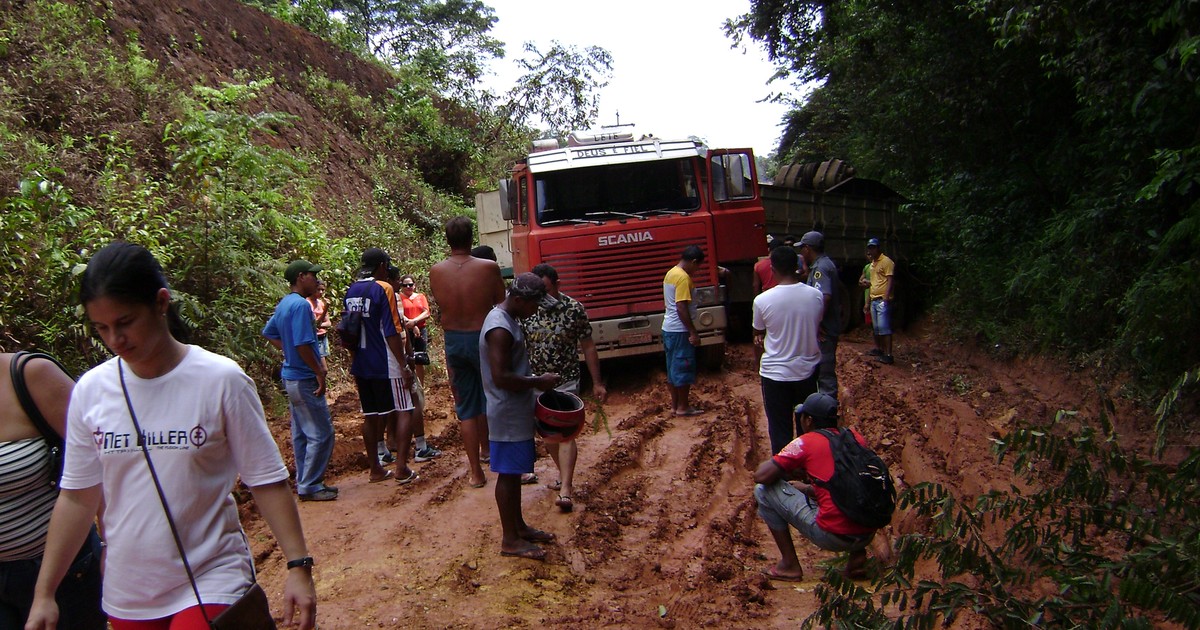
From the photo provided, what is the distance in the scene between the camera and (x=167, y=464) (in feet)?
7.73

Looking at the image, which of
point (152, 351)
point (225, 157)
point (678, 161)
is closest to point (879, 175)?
point (678, 161)

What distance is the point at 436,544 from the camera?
18.0 ft

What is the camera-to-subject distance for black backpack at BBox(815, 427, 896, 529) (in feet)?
14.9

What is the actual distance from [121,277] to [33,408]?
0.66 metres

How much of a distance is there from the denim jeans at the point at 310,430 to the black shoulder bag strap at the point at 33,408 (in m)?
3.58

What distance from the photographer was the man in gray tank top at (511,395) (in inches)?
197

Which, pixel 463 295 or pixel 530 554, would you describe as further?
pixel 463 295

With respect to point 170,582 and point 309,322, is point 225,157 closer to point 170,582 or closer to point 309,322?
point 309,322

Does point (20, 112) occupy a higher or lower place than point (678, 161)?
higher

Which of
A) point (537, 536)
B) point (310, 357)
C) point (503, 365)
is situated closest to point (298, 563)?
point (503, 365)

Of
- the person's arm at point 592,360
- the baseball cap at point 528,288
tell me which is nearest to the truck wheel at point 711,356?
the person's arm at point 592,360

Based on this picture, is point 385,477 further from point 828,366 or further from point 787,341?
point 828,366

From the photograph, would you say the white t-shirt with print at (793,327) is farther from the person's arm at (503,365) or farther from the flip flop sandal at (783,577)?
the person's arm at (503,365)

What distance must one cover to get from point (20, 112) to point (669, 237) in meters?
7.33
